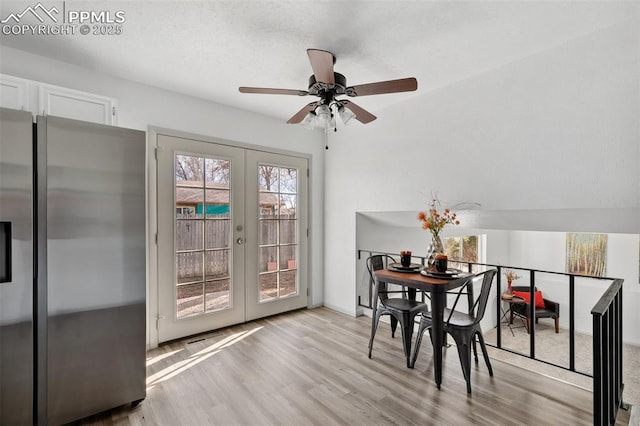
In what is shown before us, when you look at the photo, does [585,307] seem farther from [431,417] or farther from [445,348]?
[431,417]

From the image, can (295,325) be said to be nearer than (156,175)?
No

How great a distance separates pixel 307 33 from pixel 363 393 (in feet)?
8.41

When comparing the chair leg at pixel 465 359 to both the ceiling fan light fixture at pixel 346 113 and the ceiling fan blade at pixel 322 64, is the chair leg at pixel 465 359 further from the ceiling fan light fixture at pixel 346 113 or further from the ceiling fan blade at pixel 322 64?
the ceiling fan blade at pixel 322 64

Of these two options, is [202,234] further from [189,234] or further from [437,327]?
[437,327]

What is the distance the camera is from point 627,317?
14.2ft

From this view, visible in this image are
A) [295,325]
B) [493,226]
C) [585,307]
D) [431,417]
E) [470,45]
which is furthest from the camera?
[585,307]

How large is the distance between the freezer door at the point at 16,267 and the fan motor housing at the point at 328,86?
1.69 meters

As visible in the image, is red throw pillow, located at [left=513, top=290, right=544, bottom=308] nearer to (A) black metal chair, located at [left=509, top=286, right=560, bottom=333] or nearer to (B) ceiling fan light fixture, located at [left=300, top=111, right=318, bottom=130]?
(A) black metal chair, located at [left=509, top=286, right=560, bottom=333]

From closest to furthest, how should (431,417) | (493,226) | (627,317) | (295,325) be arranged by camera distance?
(431,417), (493,226), (295,325), (627,317)

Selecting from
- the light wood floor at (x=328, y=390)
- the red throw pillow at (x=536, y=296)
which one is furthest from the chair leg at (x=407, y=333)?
the red throw pillow at (x=536, y=296)

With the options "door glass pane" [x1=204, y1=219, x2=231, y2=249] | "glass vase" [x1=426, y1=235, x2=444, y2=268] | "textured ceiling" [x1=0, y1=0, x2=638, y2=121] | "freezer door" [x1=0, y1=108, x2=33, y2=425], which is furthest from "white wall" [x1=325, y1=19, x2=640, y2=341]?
"freezer door" [x1=0, y1=108, x2=33, y2=425]

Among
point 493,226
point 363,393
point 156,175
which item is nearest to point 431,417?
point 363,393

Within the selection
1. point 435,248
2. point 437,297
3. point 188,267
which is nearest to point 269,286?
point 188,267

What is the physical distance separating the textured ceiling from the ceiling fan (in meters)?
0.29
